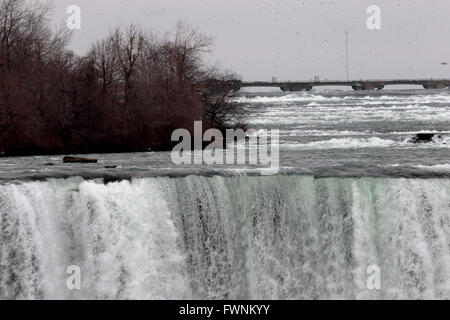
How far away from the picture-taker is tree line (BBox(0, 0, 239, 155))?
132 feet

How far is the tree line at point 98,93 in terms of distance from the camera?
132ft

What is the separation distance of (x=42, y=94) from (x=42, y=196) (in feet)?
73.6

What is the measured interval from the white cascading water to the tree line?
1724 centimetres

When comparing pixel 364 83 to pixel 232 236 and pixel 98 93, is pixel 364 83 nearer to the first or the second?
pixel 98 93

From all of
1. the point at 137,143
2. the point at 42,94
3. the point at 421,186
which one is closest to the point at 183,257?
the point at 421,186

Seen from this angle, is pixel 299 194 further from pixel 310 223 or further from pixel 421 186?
pixel 421 186

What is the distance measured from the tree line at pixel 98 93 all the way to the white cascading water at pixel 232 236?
679 inches

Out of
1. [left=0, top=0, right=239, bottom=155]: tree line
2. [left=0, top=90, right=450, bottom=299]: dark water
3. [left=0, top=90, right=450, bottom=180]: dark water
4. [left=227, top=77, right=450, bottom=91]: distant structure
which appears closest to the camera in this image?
[left=0, top=90, right=450, bottom=299]: dark water

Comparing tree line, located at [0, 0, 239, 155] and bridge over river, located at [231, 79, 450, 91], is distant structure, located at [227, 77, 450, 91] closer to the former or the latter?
bridge over river, located at [231, 79, 450, 91]

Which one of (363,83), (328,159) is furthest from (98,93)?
(363,83)

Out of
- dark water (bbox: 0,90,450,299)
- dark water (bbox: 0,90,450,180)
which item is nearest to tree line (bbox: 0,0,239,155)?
dark water (bbox: 0,90,450,180)

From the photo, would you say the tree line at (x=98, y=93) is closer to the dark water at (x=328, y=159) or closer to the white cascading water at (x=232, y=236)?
the dark water at (x=328, y=159)

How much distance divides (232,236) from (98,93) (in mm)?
24984

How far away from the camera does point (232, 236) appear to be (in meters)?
21.8
